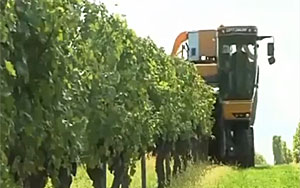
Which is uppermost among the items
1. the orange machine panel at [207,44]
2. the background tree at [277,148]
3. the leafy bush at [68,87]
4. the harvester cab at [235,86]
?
the background tree at [277,148]

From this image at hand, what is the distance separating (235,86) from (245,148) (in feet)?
6.09

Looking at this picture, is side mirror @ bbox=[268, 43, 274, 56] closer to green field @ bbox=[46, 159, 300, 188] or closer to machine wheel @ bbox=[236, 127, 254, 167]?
machine wheel @ bbox=[236, 127, 254, 167]

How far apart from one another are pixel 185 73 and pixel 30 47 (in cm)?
1328

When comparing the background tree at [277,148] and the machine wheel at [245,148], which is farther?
the background tree at [277,148]

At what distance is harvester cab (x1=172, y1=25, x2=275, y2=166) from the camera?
2491 cm

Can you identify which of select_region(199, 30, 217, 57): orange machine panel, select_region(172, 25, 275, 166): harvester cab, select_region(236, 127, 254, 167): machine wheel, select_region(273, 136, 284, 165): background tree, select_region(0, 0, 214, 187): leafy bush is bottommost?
select_region(0, 0, 214, 187): leafy bush

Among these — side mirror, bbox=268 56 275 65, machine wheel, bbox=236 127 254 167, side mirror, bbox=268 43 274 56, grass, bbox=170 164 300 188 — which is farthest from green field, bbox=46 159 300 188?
side mirror, bbox=268 43 274 56

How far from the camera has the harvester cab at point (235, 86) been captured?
24.9m

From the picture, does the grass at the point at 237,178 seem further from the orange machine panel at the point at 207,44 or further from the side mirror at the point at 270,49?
the orange machine panel at the point at 207,44

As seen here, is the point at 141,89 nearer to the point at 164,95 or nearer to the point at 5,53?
the point at 164,95

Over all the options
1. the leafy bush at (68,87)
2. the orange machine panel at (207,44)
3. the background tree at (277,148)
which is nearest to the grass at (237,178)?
the orange machine panel at (207,44)

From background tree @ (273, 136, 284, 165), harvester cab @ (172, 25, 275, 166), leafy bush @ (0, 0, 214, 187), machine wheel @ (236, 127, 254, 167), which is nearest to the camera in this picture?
leafy bush @ (0, 0, 214, 187)

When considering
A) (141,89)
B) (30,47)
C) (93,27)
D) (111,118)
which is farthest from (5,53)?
(141,89)

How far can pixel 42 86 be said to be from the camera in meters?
6.09
